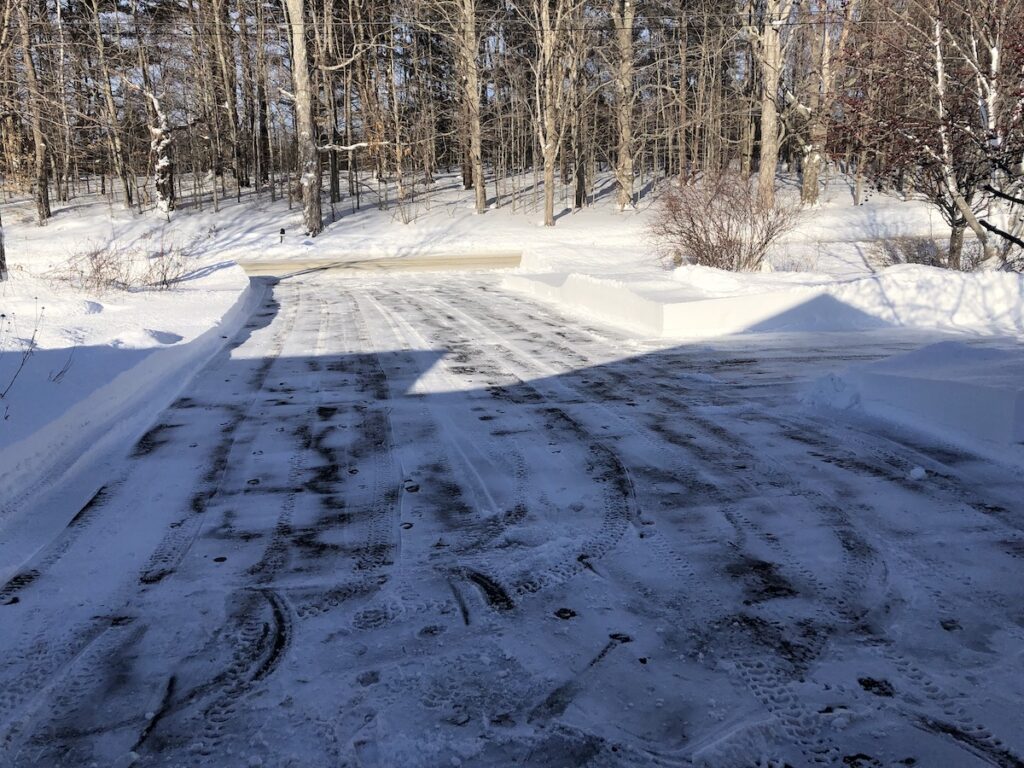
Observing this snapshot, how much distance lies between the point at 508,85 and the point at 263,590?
4226cm

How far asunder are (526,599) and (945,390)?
4.44m

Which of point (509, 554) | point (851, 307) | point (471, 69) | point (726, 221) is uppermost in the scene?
point (471, 69)

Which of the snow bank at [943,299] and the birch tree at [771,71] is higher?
the birch tree at [771,71]

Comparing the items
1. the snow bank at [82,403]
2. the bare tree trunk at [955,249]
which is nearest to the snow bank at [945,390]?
the snow bank at [82,403]

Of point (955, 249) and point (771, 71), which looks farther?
point (771, 71)

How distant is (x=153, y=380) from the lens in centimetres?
866

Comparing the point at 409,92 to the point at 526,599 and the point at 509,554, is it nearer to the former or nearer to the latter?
the point at 509,554

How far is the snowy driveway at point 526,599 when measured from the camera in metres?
2.85

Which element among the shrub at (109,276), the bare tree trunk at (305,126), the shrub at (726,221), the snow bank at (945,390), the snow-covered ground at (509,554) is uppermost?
the bare tree trunk at (305,126)

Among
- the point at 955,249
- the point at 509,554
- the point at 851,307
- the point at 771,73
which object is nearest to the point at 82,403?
the point at 509,554

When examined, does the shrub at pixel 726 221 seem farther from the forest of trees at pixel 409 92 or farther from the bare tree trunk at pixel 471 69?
the bare tree trunk at pixel 471 69

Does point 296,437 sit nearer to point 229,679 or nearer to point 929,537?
point 229,679

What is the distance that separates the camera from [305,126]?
99.1 ft

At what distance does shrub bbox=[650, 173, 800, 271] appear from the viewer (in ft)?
52.3
